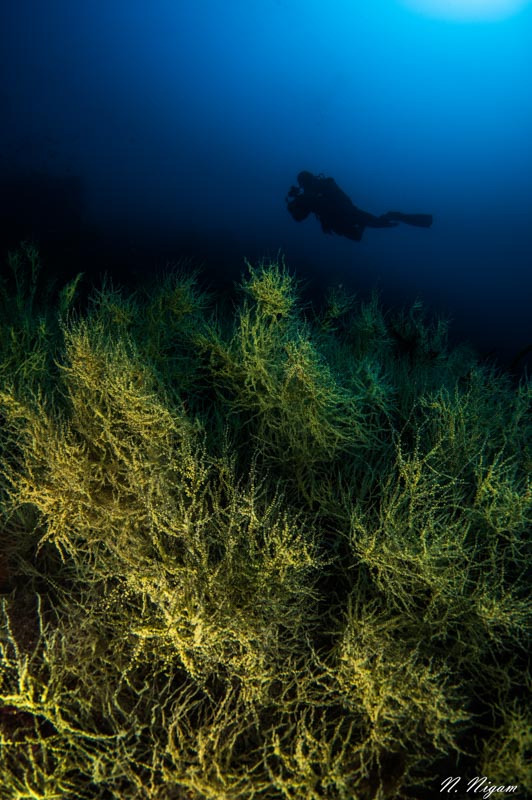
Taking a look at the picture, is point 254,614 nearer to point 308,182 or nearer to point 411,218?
point 308,182

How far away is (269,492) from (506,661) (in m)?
1.50

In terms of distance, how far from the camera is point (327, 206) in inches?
476

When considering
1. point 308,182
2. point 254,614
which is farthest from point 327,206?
point 254,614

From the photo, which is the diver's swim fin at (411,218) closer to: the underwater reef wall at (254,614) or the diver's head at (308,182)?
the diver's head at (308,182)

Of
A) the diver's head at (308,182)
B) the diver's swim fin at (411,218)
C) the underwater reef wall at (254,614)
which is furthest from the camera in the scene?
the diver's swim fin at (411,218)

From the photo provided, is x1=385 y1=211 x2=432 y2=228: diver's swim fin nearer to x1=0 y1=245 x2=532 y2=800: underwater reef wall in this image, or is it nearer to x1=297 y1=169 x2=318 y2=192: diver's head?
x1=297 y1=169 x2=318 y2=192: diver's head

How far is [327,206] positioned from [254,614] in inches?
487

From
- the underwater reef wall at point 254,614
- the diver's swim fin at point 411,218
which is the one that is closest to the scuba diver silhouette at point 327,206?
the diver's swim fin at point 411,218

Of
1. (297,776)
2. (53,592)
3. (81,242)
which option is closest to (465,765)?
(297,776)

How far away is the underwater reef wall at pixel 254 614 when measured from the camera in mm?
1562

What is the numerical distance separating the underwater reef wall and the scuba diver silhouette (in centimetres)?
1055

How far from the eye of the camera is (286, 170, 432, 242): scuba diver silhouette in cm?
1188

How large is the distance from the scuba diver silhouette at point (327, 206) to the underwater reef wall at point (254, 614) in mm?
10546

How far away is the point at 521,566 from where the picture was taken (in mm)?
2258
